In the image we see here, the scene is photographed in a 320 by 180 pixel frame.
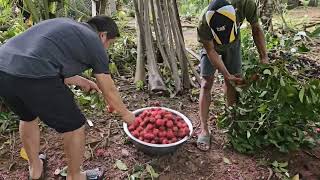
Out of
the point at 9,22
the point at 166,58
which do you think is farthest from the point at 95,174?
the point at 9,22

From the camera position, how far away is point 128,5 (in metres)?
6.79

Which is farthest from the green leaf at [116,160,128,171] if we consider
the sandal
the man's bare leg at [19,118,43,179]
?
the man's bare leg at [19,118,43,179]

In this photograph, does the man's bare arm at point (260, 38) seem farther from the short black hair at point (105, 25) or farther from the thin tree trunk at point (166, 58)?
the short black hair at point (105, 25)

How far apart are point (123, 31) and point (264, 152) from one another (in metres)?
2.74

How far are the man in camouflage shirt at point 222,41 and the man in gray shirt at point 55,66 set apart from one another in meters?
0.69

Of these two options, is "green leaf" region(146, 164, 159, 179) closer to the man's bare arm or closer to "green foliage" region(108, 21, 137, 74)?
the man's bare arm

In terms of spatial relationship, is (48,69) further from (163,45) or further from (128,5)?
(128,5)

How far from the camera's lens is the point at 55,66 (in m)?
2.11

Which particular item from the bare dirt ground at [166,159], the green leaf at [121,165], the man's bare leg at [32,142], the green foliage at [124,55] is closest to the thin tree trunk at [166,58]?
the green foliage at [124,55]

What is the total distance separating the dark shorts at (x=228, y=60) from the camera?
9.41 ft

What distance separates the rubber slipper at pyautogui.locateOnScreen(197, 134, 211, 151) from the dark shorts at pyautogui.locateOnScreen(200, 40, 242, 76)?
19.2 inches

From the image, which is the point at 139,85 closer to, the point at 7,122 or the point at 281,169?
the point at 7,122

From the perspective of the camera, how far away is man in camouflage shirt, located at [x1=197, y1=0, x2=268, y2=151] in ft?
8.40

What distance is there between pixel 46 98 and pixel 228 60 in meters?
1.40
